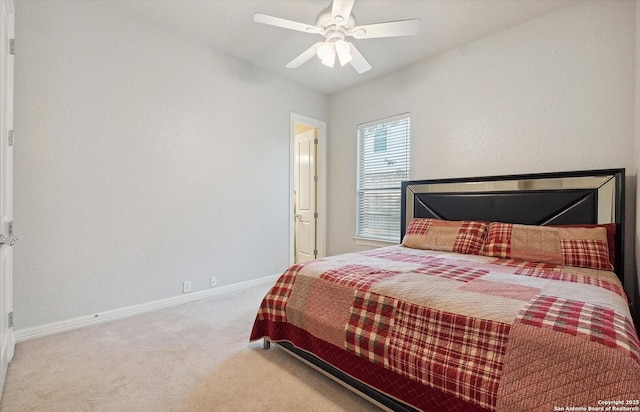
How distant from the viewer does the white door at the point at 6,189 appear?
168cm

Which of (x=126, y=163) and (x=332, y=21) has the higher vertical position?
(x=332, y=21)

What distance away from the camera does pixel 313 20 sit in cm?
276

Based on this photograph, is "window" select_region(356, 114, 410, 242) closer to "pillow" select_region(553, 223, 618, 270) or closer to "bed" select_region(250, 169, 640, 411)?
"bed" select_region(250, 169, 640, 411)

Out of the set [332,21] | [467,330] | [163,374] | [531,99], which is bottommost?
[163,374]

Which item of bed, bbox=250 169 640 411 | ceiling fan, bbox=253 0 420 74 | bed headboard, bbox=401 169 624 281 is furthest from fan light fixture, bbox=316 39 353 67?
bed headboard, bbox=401 169 624 281

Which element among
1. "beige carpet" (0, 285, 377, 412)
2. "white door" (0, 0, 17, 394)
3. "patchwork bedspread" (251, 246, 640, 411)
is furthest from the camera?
"white door" (0, 0, 17, 394)

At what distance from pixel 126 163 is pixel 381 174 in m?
3.01

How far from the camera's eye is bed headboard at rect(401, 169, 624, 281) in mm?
2309

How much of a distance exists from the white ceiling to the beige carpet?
287 centimetres

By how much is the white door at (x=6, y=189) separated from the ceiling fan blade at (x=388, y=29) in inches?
90.5

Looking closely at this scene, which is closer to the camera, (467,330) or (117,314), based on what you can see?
(467,330)

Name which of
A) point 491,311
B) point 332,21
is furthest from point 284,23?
point 491,311

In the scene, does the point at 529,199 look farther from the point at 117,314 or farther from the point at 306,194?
the point at 117,314

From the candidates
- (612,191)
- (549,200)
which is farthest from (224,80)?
(612,191)
